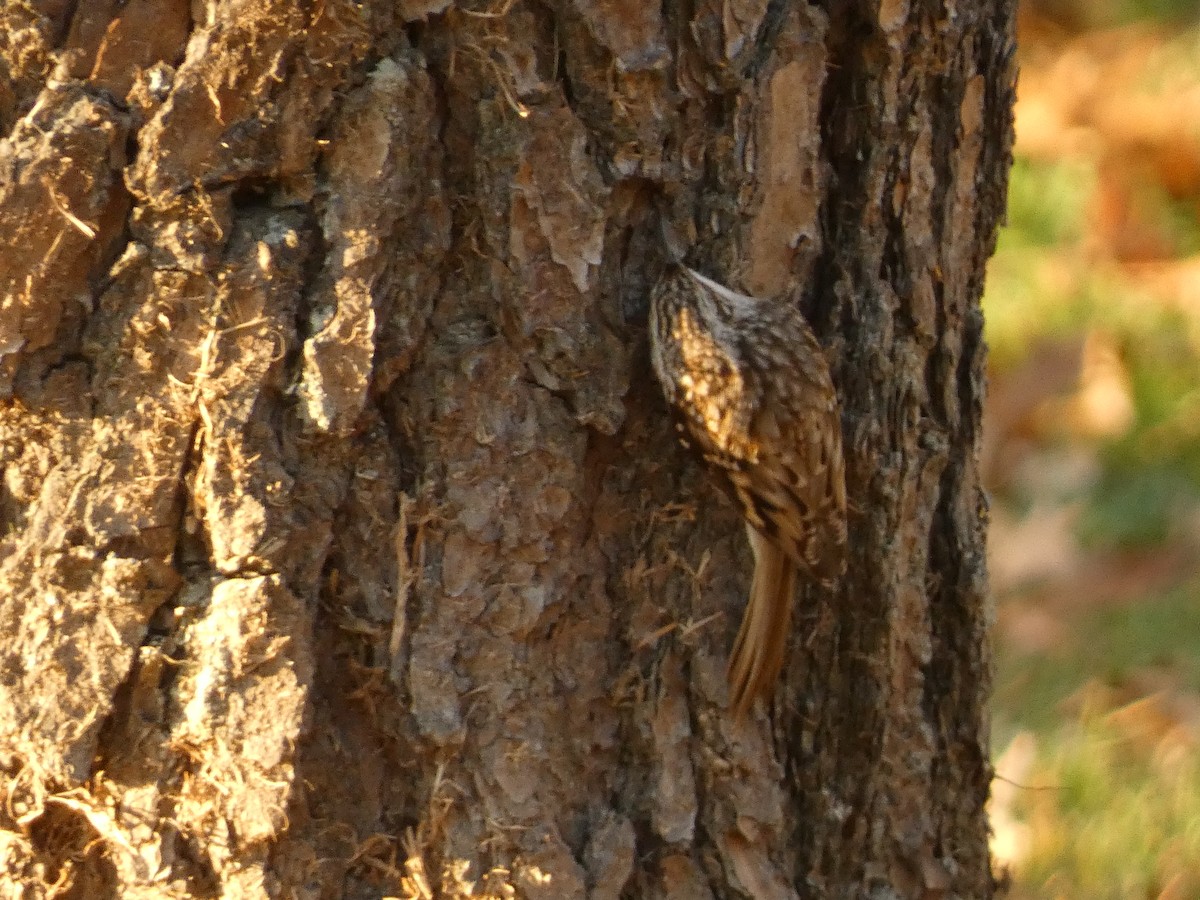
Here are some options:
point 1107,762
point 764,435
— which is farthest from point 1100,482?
point 764,435

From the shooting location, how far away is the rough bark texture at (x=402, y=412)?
1789 mm

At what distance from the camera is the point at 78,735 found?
1837mm

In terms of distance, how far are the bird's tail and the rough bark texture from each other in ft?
0.08

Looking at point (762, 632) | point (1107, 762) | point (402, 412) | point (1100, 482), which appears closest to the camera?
point (402, 412)

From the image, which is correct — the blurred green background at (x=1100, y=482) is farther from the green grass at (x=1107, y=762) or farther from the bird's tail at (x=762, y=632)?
the bird's tail at (x=762, y=632)

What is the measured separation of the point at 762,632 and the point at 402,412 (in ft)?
1.80

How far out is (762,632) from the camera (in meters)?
2.03

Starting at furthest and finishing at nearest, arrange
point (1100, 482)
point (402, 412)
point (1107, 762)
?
1. point (1100, 482)
2. point (1107, 762)
3. point (402, 412)

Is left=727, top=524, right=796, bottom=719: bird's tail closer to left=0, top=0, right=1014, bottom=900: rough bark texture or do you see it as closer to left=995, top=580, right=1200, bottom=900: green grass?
left=0, top=0, right=1014, bottom=900: rough bark texture

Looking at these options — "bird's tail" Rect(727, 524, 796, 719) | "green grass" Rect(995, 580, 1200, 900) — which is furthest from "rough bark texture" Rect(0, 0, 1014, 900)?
"green grass" Rect(995, 580, 1200, 900)

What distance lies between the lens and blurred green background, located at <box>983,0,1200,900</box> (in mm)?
3133

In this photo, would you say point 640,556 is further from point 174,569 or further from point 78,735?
point 78,735

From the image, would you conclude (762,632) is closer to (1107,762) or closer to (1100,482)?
(1107,762)

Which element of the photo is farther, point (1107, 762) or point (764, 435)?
point (1107, 762)
